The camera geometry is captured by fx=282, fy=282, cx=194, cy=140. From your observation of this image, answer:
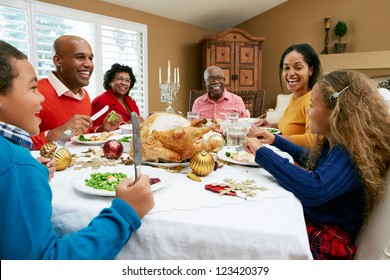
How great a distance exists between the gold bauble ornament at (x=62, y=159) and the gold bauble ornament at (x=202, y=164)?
45 cm

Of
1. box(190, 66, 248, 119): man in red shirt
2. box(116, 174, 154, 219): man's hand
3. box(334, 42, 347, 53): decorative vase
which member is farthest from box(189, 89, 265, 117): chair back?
box(116, 174, 154, 219): man's hand

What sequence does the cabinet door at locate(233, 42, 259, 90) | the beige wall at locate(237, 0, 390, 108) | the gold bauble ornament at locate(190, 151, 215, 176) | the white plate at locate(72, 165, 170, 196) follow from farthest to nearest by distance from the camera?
the cabinet door at locate(233, 42, 259, 90), the beige wall at locate(237, 0, 390, 108), the gold bauble ornament at locate(190, 151, 215, 176), the white plate at locate(72, 165, 170, 196)

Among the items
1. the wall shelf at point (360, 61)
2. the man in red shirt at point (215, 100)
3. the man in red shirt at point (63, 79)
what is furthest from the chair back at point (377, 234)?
the wall shelf at point (360, 61)

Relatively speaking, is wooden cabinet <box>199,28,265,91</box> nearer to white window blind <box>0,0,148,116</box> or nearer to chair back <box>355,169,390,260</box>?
white window blind <box>0,0,148,116</box>

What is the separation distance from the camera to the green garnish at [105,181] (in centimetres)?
77

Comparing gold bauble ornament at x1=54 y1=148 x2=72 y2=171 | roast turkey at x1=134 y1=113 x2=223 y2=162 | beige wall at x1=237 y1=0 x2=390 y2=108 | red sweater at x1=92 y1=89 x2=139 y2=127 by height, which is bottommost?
gold bauble ornament at x1=54 y1=148 x2=72 y2=171

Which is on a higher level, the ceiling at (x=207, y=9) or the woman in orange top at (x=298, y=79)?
the ceiling at (x=207, y=9)

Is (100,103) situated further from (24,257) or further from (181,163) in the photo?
(24,257)

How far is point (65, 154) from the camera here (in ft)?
3.33

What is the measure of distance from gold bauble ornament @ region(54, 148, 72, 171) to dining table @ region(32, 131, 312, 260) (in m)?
0.14

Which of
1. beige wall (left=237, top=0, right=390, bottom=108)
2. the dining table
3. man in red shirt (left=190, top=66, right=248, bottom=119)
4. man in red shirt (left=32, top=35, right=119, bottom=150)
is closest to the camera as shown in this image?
the dining table

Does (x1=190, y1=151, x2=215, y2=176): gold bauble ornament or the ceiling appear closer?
(x1=190, y1=151, x2=215, y2=176): gold bauble ornament

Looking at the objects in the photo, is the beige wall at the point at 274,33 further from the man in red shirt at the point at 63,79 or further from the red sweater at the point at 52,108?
the red sweater at the point at 52,108

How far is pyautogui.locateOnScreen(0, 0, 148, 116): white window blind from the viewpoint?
294 cm
